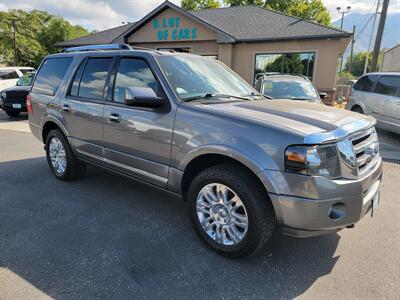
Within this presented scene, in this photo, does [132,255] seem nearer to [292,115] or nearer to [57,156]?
[292,115]

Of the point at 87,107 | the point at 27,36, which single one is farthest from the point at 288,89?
the point at 27,36

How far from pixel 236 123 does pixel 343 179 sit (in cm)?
97

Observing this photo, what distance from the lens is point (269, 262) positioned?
295 centimetres

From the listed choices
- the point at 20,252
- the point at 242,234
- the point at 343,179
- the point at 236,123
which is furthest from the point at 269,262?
the point at 20,252

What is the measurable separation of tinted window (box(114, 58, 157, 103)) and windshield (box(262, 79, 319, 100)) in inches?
198

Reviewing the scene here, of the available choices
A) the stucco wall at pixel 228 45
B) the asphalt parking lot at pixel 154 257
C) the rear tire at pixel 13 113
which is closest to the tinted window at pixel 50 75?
the asphalt parking lot at pixel 154 257

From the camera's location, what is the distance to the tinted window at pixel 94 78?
3.98 meters

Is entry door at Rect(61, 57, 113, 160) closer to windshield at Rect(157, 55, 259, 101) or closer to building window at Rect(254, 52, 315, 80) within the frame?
windshield at Rect(157, 55, 259, 101)

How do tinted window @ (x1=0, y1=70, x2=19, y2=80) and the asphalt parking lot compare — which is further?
tinted window @ (x1=0, y1=70, x2=19, y2=80)

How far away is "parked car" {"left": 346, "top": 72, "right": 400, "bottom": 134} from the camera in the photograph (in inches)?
327

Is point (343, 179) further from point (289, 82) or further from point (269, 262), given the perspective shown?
point (289, 82)

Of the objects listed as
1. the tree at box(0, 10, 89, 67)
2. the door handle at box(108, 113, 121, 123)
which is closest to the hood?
the door handle at box(108, 113, 121, 123)

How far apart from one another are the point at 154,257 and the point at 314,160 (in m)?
1.70

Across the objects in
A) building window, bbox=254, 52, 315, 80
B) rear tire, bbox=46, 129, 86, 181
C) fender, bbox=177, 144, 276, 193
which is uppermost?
building window, bbox=254, 52, 315, 80
